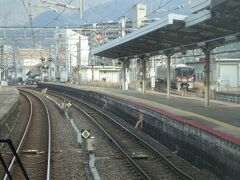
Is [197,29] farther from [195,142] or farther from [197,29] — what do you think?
[195,142]

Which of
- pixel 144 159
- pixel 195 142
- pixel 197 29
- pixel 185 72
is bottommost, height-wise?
pixel 144 159

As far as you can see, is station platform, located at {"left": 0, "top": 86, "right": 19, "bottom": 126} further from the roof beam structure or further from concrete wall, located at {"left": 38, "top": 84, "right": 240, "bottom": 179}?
the roof beam structure

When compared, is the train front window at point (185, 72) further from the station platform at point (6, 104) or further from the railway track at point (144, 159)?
the railway track at point (144, 159)

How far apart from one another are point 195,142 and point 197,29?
723 cm

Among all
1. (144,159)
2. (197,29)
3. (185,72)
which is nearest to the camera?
(144,159)

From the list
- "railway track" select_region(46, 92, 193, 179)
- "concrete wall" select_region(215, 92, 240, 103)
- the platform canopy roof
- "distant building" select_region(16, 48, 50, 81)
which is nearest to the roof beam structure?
the platform canopy roof

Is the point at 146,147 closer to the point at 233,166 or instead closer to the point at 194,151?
the point at 194,151

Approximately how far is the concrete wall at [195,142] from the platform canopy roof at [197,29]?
3487mm

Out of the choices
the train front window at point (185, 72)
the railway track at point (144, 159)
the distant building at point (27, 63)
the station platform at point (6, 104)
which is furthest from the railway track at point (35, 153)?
the distant building at point (27, 63)

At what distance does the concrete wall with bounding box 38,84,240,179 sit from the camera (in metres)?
10.7

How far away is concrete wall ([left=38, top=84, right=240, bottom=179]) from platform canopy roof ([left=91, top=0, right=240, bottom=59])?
349 cm

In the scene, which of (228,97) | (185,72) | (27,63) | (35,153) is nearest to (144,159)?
(35,153)

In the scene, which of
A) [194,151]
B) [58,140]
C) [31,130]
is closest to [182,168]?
[194,151]

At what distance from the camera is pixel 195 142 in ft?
44.1
